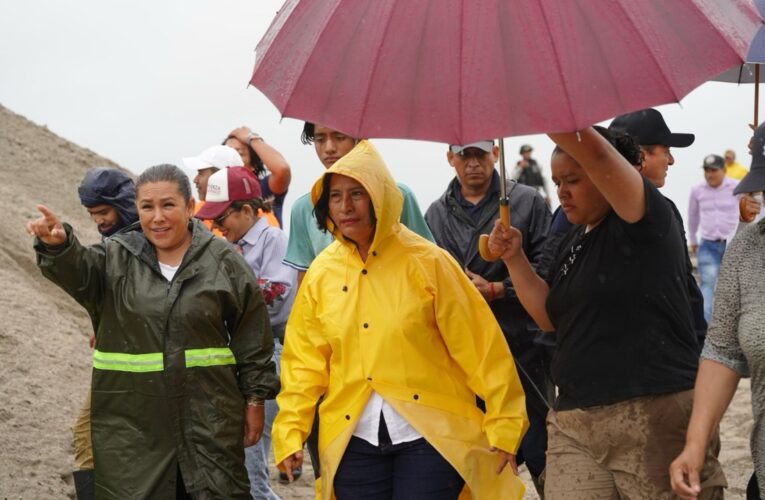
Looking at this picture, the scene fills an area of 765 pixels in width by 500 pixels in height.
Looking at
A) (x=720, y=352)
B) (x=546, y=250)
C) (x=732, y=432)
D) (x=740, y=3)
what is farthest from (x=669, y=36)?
(x=732, y=432)

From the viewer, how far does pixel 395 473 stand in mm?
4688

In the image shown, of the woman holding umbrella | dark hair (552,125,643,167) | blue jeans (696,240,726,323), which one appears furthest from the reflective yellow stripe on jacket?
blue jeans (696,240,726,323)

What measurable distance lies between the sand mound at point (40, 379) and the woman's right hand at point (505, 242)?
375 centimetres

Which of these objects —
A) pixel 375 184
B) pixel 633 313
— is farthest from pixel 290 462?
pixel 633 313

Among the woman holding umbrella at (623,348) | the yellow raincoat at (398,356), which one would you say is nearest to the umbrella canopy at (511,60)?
the woman holding umbrella at (623,348)

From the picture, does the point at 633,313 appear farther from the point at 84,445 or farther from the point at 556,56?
the point at 84,445

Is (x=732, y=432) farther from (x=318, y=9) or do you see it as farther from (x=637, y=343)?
(x=318, y=9)

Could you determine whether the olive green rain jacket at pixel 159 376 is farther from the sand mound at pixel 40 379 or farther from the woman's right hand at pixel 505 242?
the sand mound at pixel 40 379

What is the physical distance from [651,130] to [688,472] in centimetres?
214

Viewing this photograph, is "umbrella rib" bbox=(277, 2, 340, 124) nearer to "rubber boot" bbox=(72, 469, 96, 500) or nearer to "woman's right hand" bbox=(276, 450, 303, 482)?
"woman's right hand" bbox=(276, 450, 303, 482)

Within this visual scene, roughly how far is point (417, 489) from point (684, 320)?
1.30 meters

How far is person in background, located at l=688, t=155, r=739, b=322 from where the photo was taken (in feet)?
47.0

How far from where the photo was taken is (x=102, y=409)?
5.09 meters

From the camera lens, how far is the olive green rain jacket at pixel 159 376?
502 centimetres
